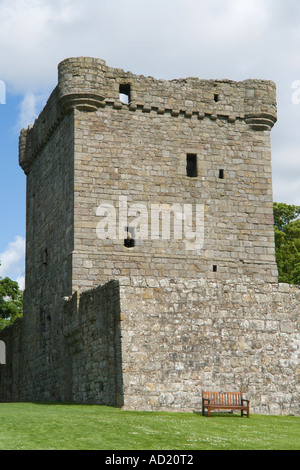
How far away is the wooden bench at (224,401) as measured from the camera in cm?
1675

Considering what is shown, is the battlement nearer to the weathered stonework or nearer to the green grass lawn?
the weathered stonework

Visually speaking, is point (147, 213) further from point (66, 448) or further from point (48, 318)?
point (66, 448)

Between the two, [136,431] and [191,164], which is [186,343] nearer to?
[136,431]

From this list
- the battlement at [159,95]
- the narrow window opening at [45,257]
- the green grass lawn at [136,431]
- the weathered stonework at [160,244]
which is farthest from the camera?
the narrow window opening at [45,257]

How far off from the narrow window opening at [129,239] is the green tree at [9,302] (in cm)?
1556

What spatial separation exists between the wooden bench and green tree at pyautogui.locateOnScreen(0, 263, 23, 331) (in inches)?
808

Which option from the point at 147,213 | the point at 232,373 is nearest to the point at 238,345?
the point at 232,373

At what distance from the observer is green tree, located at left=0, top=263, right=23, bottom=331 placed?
3703 centimetres

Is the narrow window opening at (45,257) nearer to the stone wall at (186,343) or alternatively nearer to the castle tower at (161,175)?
the castle tower at (161,175)

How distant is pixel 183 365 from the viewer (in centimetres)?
1784

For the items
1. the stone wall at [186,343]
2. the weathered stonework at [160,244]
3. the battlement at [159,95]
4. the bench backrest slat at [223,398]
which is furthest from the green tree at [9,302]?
the bench backrest slat at [223,398]

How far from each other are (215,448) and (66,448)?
221 cm

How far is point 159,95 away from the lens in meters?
23.8

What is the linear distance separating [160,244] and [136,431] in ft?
32.1
